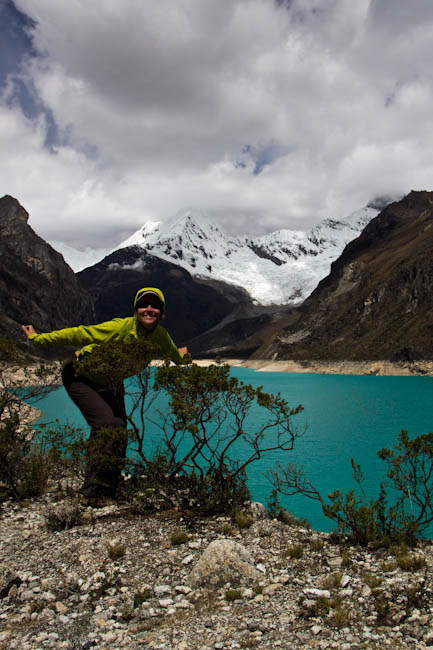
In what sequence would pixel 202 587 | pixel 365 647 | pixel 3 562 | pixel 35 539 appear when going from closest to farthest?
pixel 365 647, pixel 202 587, pixel 3 562, pixel 35 539

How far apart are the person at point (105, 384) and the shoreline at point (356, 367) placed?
72.0 m

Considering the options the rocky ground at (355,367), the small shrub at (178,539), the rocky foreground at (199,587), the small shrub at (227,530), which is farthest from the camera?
the rocky ground at (355,367)

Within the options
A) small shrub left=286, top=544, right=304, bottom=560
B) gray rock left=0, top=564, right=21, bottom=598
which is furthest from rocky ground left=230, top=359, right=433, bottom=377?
gray rock left=0, top=564, right=21, bottom=598

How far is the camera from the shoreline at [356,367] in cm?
10426

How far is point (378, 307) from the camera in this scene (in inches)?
5468

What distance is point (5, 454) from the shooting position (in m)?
10.0

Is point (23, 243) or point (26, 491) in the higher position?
point (23, 243)

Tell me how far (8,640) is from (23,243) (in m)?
191

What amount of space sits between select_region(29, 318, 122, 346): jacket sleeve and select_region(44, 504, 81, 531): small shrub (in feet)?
10.7

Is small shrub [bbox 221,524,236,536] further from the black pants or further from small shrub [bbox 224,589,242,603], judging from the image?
the black pants

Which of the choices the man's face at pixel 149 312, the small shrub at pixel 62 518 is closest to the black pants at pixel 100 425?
the small shrub at pixel 62 518

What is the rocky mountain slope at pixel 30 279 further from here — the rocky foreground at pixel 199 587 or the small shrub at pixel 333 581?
the small shrub at pixel 333 581

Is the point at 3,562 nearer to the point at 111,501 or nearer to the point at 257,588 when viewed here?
the point at 111,501

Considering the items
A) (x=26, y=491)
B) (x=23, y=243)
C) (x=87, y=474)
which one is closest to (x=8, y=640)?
(x=87, y=474)
